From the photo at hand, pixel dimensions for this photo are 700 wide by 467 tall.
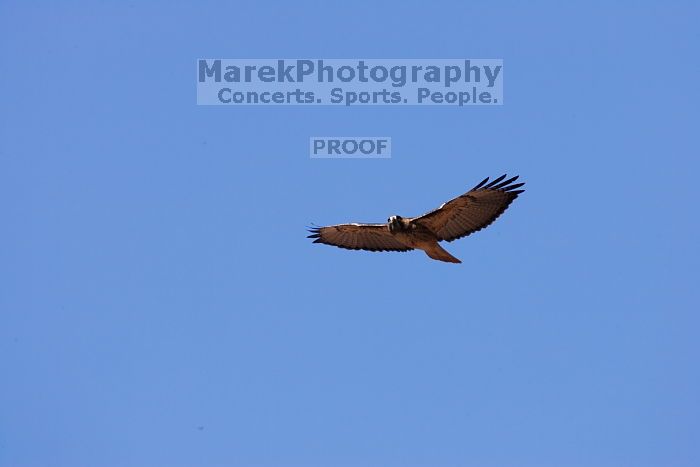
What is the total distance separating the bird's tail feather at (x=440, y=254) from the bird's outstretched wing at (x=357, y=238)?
1412mm

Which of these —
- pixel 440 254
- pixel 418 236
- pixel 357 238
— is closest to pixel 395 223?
pixel 418 236

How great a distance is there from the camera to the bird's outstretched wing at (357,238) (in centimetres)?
2802

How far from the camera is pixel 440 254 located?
26.4 meters

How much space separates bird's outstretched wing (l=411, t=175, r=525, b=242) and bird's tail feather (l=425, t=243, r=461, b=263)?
399 millimetres

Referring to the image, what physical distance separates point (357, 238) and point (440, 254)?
264 cm

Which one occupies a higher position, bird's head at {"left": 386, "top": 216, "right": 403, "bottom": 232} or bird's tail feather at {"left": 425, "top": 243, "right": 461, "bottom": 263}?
bird's head at {"left": 386, "top": 216, "right": 403, "bottom": 232}

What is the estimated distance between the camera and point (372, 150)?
2725cm

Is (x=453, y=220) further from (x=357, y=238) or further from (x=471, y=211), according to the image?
(x=357, y=238)

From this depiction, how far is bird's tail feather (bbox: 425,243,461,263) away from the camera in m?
26.2

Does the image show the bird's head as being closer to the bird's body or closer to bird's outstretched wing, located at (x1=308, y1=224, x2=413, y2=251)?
the bird's body

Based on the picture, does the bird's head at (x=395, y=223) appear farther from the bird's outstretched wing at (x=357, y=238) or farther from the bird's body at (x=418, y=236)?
the bird's outstretched wing at (x=357, y=238)

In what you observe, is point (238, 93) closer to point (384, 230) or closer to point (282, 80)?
point (282, 80)

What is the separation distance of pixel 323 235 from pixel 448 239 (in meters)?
2.98

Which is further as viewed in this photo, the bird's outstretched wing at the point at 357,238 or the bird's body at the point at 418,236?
the bird's outstretched wing at the point at 357,238
